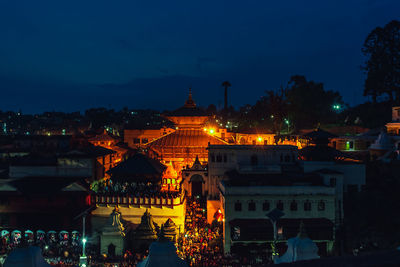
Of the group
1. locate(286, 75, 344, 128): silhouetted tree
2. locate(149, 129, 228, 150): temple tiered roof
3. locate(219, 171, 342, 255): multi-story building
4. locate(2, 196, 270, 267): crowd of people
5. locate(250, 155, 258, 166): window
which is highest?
locate(286, 75, 344, 128): silhouetted tree

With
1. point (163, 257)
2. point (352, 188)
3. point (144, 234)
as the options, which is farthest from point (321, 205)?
point (163, 257)

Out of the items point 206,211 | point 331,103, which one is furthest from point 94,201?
point 331,103

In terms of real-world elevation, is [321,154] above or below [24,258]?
above

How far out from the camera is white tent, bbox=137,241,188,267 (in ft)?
39.2

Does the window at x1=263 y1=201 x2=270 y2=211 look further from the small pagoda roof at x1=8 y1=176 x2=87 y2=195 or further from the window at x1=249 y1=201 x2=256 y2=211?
the small pagoda roof at x1=8 y1=176 x2=87 y2=195

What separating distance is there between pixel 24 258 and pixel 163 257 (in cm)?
452

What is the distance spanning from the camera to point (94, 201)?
32094 millimetres

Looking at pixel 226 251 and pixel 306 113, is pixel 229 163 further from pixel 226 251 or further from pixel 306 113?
pixel 306 113

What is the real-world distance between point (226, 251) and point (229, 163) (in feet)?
37.9

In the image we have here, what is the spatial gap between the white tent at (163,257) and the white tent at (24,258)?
366cm

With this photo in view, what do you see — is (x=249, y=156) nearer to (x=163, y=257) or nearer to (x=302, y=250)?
(x=302, y=250)

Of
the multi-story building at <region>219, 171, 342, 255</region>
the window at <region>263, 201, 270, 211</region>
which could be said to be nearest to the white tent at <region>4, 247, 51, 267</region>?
the multi-story building at <region>219, 171, 342, 255</region>

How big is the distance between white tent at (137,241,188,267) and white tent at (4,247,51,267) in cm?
366

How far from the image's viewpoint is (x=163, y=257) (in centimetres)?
1207
